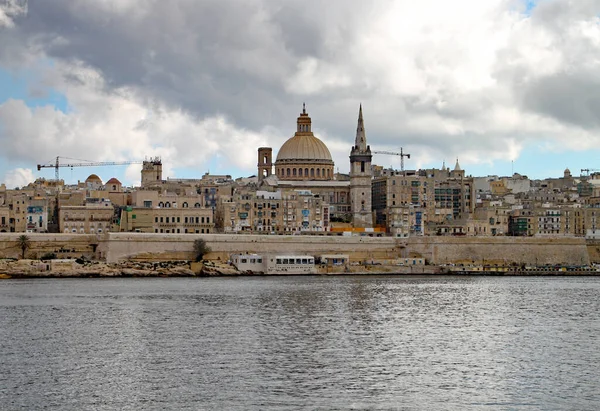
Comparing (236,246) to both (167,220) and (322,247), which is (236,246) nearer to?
(322,247)

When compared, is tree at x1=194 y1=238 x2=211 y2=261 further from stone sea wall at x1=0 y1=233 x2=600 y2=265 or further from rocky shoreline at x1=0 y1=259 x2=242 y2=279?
rocky shoreline at x1=0 y1=259 x2=242 y2=279

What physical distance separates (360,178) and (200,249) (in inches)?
1090

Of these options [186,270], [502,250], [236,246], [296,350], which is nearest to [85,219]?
[236,246]

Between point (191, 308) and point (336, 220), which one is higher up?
point (336, 220)

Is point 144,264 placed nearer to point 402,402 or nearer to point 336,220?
point 336,220

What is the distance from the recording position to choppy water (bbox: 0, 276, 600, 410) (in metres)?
28.2

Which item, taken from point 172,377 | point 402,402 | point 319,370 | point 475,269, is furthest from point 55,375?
point 475,269

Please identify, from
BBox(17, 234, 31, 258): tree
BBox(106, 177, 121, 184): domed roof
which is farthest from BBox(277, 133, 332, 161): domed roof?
BBox(17, 234, 31, 258): tree

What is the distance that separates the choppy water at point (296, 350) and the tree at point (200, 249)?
22455 millimetres

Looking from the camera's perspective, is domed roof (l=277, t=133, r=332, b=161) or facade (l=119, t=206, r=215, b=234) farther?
domed roof (l=277, t=133, r=332, b=161)

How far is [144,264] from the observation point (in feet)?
263

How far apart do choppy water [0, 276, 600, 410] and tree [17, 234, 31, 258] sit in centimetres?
2127

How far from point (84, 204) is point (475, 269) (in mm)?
33911

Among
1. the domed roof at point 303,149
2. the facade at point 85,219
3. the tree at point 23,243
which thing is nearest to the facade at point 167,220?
the facade at point 85,219
